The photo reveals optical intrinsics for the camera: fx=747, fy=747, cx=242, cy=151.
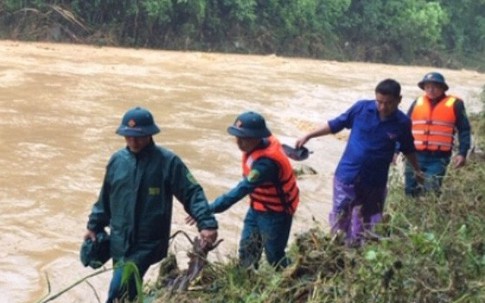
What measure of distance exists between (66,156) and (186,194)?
664cm

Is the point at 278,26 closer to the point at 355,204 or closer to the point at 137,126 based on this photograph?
the point at 355,204

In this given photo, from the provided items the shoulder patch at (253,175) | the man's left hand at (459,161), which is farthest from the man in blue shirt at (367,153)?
the man's left hand at (459,161)

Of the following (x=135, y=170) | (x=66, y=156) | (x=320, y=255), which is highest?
(x=135, y=170)

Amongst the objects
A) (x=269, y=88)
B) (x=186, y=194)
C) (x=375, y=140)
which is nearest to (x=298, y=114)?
(x=269, y=88)

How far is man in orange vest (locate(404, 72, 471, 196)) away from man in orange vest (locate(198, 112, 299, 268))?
6.15 feet

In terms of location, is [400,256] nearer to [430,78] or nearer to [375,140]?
[375,140]

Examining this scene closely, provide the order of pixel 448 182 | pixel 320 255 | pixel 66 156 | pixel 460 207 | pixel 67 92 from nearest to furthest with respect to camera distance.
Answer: pixel 320 255, pixel 460 207, pixel 448 182, pixel 66 156, pixel 67 92

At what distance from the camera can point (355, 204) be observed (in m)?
5.52

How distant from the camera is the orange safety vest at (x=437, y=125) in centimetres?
663

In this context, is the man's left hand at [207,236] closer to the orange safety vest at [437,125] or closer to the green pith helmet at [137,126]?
the green pith helmet at [137,126]

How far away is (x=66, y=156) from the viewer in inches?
423

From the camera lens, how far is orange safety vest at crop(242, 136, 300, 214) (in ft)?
16.3

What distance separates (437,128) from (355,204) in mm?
1559

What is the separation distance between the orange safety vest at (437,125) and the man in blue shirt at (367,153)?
110 cm
